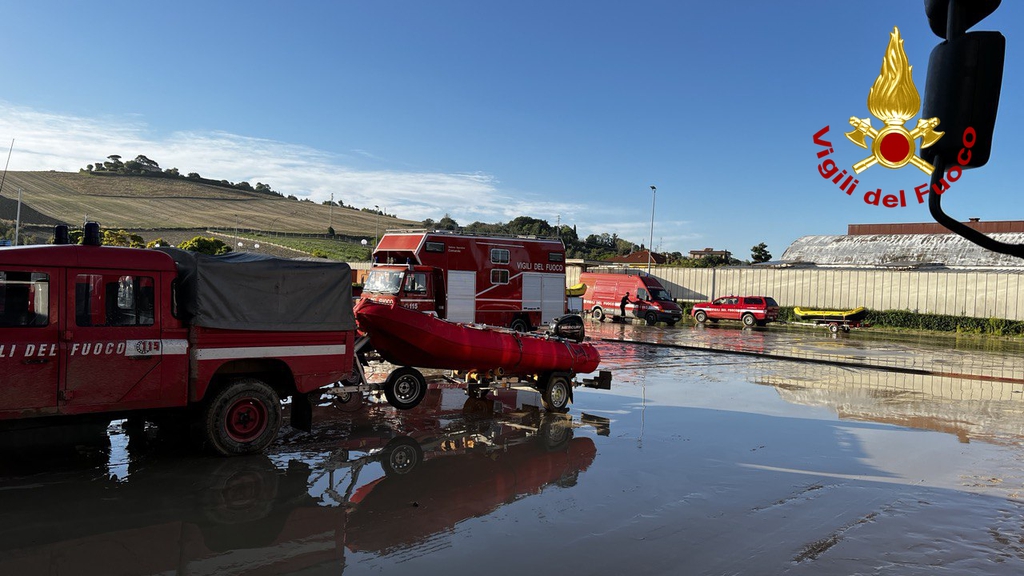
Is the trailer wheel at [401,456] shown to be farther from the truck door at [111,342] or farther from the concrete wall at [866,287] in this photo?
the concrete wall at [866,287]

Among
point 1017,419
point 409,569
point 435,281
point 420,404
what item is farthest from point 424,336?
point 1017,419

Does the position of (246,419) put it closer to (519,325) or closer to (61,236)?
(61,236)

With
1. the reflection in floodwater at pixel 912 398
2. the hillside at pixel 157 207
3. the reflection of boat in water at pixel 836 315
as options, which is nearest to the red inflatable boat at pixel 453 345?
the reflection in floodwater at pixel 912 398

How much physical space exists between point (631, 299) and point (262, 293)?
30.9m

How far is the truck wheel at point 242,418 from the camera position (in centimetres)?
865

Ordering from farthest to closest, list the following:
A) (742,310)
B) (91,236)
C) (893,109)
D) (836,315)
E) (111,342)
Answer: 1. (742,310)
2. (836,315)
3. (91,236)
4. (111,342)
5. (893,109)

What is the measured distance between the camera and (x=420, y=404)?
12.8 metres

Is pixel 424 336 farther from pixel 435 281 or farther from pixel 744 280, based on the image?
pixel 744 280

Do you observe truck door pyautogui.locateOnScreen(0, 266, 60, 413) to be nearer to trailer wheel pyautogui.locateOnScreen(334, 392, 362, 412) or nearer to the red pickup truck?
trailer wheel pyautogui.locateOnScreen(334, 392, 362, 412)

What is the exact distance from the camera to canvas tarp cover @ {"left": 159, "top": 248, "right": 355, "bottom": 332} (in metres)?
8.56

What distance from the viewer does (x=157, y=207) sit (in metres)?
105

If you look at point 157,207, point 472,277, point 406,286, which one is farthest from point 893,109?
point 157,207

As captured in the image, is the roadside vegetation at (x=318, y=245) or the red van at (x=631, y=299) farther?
the roadside vegetation at (x=318, y=245)

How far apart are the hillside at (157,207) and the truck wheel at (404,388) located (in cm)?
7372
